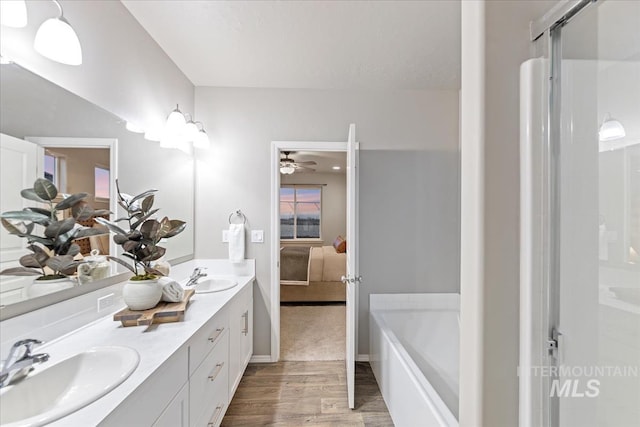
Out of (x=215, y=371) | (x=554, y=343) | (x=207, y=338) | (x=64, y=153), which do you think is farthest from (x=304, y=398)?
(x=64, y=153)

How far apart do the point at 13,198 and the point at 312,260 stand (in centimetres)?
345

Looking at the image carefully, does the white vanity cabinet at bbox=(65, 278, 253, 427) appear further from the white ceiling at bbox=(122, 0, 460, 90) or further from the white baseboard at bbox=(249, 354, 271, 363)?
the white ceiling at bbox=(122, 0, 460, 90)

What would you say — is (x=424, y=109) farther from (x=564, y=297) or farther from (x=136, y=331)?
(x=136, y=331)

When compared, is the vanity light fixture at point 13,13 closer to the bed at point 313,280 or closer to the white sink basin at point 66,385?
the white sink basin at point 66,385

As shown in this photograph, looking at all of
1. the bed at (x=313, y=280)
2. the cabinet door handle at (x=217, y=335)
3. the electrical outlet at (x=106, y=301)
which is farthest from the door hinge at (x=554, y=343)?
the bed at (x=313, y=280)

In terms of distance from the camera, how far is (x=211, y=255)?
2.52 meters

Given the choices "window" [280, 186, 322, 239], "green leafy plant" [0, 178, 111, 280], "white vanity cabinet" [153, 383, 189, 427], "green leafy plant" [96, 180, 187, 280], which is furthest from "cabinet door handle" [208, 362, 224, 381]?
"window" [280, 186, 322, 239]

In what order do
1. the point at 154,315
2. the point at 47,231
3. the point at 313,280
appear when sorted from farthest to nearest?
the point at 313,280 → the point at 154,315 → the point at 47,231

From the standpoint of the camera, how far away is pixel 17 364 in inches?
31.4

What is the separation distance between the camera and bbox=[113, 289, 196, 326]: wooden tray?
125 centimetres

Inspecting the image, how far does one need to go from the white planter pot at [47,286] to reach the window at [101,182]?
433 millimetres

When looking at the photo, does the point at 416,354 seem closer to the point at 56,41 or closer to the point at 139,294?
the point at 139,294

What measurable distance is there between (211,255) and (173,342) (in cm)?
148

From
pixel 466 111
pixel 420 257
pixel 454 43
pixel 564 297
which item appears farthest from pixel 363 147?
pixel 564 297
